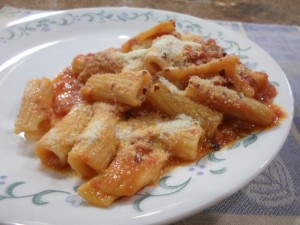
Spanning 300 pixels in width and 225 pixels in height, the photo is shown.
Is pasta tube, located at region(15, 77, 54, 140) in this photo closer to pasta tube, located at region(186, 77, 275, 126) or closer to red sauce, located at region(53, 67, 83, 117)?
red sauce, located at region(53, 67, 83, 117)

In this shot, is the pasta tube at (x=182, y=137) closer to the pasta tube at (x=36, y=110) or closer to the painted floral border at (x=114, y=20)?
the painted floral border at (x=114, y=20)

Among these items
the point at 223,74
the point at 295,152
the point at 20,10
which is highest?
the point at 20,10

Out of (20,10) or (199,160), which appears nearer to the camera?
(199,160)

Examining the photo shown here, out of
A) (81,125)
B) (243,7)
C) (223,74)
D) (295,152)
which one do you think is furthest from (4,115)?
(243,7)

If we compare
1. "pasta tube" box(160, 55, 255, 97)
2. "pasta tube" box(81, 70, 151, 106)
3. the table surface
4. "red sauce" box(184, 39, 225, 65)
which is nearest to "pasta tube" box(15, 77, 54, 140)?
"pasta tube" box(81, 70, 151, 106)

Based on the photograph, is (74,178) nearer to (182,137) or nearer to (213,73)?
(182,137)

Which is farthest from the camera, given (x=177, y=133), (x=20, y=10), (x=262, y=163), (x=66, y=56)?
(x=20, y=10)

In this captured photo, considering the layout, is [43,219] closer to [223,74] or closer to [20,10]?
[223,74]
